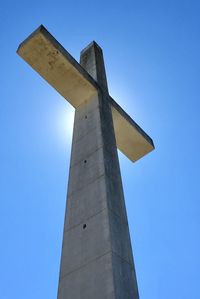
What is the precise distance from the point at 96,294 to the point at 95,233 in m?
1.20

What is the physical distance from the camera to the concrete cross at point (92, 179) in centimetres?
628

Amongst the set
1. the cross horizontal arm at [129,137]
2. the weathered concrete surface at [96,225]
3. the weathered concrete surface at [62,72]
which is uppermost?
the weathered concrete surface at [62,72]

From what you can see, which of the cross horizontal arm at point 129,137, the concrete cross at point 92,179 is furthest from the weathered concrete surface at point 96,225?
the cross horizontal arm at point 129,137

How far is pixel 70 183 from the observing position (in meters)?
8.62

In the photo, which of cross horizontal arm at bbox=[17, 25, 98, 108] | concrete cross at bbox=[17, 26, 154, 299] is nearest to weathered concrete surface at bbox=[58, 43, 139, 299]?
concrete cross at bbox=[17, 26, 154, 299]

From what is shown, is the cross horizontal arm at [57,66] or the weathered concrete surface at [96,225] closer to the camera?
the weathered concrete surface at [96,225]

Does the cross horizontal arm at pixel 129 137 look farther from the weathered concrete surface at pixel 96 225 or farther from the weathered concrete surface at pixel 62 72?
the weathered concrete surface at pixel 96 225

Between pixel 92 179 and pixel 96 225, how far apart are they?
1342 millimetres

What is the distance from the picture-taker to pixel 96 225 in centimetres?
701

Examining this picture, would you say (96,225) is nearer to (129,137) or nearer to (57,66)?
(57,66)

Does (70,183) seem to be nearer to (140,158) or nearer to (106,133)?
(106,133)

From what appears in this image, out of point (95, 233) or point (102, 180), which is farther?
point (102, 180)

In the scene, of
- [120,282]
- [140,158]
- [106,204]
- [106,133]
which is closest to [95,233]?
[106,204]

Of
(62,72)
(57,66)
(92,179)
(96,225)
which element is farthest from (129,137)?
(96,225)
